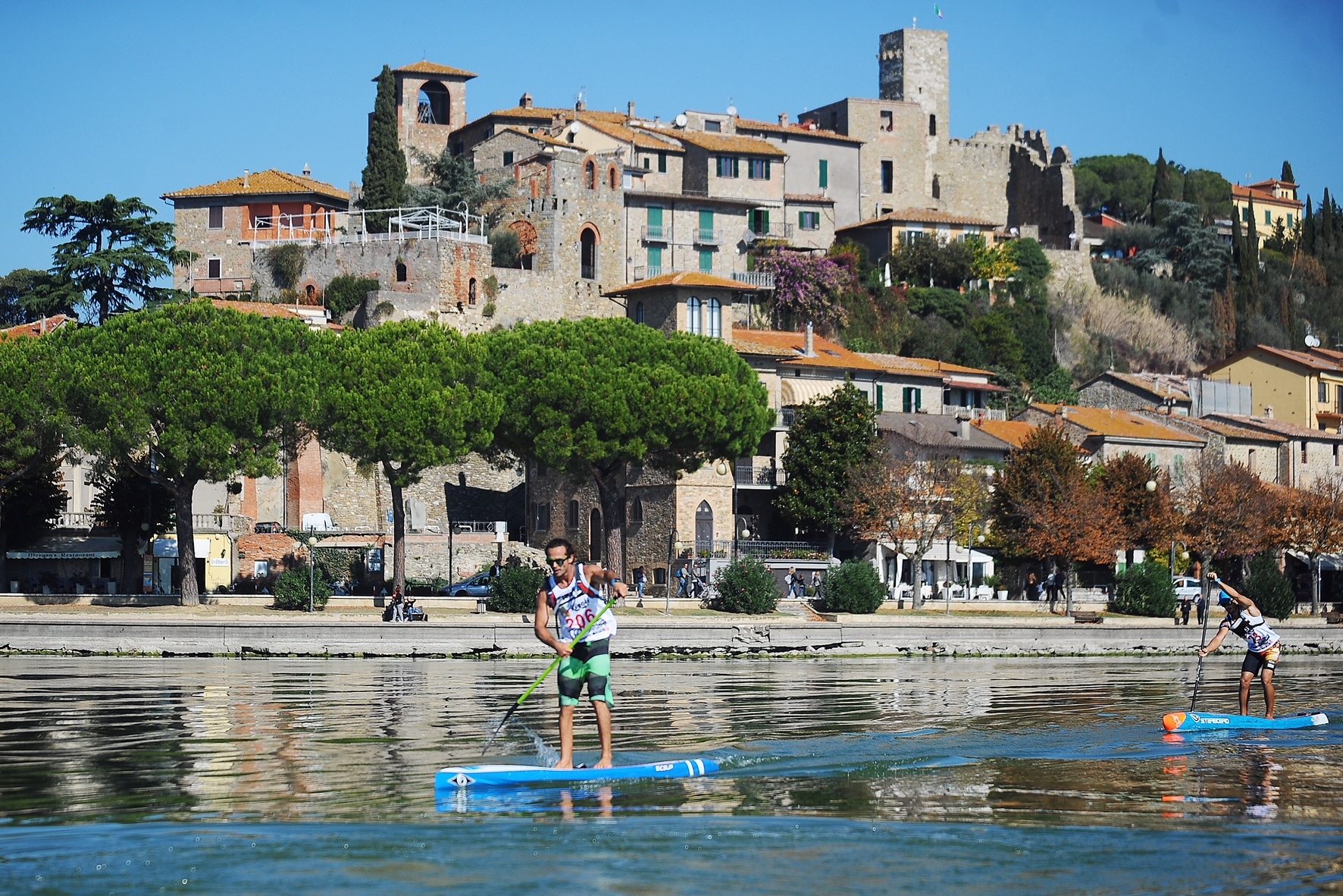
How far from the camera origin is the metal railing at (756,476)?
2383 inches

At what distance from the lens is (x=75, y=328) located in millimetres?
46781

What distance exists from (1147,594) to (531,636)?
67.3 ft

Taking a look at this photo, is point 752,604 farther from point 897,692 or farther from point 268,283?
point 268,283

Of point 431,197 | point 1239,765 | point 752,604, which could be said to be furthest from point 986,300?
point 1239,765

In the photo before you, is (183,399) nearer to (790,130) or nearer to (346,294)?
(346,294)

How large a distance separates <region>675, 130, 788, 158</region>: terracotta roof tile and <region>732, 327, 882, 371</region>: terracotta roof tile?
16358mm

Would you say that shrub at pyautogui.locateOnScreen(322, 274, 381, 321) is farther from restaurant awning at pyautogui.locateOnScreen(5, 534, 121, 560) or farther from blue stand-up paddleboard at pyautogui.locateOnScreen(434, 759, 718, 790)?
blue stand-up paddleboard at pyautogui.locateOnScreen(434, 759, 718, 790)

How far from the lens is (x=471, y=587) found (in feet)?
177

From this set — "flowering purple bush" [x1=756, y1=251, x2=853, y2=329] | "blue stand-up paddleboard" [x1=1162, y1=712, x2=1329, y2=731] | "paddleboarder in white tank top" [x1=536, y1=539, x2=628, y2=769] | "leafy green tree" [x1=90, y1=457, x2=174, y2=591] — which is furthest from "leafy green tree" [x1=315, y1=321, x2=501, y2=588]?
"flowering purple bush" [x1=756, y1=251, x2=853, y2=329]

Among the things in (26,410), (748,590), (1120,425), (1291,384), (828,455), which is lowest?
(748,590)

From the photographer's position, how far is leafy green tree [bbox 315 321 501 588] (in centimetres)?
4684

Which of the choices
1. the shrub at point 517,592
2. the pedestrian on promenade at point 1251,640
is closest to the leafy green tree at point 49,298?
the shrub at point 517,592

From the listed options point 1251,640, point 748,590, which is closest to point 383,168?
point 748,590

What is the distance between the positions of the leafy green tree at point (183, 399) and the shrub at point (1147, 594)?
23416mm
